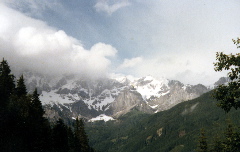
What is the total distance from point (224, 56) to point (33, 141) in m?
42.5

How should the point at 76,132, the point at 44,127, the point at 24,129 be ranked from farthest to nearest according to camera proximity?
the point at 76,132 → the point at 44,127 → the point at 24,129

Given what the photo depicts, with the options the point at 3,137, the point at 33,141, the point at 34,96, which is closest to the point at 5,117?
the point at 3,137

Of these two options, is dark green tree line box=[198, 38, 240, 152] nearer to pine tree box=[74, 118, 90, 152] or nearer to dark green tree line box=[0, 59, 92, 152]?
dark green tree line box=[0, 59, 92, 152]

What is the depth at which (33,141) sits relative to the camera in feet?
156

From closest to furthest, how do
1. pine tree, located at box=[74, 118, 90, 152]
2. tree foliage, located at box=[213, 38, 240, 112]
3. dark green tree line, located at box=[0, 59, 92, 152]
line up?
tree foliage, located at box=[213, 38, 240, 112]
dark green tree line, located at box=[0, 59, 92, 152]
pine tree, located at box=[74, 118, 90, 152]

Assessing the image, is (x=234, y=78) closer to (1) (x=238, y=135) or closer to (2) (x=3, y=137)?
(1) (x=238, y=135)

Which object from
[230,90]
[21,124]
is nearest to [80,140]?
[21,124]

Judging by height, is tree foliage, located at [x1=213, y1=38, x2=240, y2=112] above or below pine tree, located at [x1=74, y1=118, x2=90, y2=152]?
above

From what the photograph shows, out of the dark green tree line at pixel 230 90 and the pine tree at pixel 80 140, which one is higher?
the dark green tree line at pixel 230 90

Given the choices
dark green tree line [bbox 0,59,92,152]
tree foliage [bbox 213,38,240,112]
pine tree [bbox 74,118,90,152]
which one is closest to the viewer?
A: tree foliage [bbox 213,38,240,112]

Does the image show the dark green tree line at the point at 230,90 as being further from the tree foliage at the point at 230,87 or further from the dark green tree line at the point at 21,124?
the dark green tree line at the point at 21,124

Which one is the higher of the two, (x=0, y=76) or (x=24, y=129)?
(x=0, y=76)

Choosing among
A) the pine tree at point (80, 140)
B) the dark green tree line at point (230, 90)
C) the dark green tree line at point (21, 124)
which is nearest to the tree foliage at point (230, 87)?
the dark green tree line at point (230, 90)

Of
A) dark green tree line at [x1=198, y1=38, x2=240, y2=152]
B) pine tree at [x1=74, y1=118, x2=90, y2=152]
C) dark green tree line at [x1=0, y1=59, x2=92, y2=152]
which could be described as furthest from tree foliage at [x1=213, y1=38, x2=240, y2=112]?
pine tree at [x1=74, y1=118, x2=90, y2=152]
